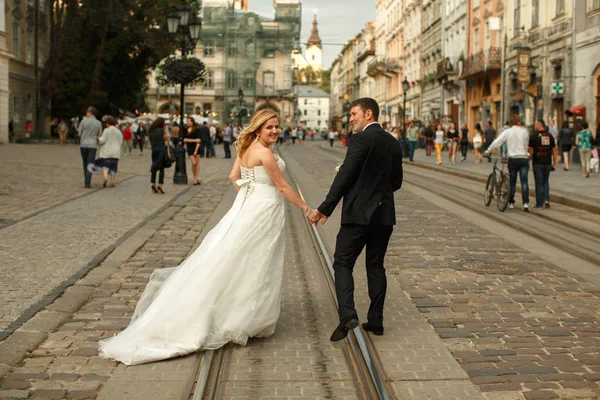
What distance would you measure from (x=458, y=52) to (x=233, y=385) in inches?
2023

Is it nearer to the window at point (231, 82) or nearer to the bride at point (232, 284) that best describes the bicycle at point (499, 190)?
the bride at point (232, 284)

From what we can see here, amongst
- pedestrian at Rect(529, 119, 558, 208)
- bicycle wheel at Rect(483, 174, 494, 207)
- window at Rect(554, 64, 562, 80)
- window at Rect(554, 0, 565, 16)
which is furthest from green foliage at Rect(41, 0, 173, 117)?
pedestrian at Rect(529, 119, 558, 208)

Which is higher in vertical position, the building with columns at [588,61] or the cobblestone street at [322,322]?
the building with columns at [588,61]

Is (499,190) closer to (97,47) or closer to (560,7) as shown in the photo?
(560,7)

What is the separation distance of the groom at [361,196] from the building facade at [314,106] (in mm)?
171524

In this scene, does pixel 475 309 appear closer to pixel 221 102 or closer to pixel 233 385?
pixel 233 385

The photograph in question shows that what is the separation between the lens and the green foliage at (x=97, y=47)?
4756 centimetres

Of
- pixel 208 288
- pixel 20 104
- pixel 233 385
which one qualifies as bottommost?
pixel 233 385

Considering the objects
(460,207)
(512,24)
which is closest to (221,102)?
(512,24)

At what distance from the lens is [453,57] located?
5531cm

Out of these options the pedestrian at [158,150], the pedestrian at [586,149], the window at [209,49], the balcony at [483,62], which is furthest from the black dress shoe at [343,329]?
the window at [209,49]

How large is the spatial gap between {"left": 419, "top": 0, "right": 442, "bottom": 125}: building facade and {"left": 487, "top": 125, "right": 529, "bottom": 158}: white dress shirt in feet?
139

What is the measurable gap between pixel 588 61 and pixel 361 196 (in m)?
28.2

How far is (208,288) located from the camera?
19.1 feet
